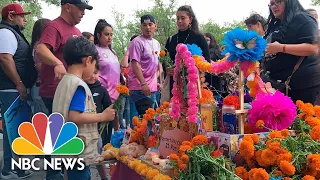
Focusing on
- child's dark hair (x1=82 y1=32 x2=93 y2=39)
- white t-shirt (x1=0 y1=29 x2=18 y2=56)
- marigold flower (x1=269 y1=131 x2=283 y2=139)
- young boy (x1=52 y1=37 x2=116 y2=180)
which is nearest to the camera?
marigold flower (x1=269 y1=131 x2=283 y2=139)

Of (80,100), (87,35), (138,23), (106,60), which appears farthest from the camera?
(138,23)

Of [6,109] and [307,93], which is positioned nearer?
[307,93]

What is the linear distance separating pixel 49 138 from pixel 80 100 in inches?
20.5

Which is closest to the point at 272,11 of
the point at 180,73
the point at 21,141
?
the point at 180,73

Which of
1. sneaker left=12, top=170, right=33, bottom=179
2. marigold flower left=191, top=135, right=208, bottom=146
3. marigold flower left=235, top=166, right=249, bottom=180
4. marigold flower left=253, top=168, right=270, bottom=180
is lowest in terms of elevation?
sneaker left=12, top=170, right=33, bottom=179

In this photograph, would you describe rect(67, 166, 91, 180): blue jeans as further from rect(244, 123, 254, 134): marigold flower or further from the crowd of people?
rect(244, 123, 254, 134): marigold flower

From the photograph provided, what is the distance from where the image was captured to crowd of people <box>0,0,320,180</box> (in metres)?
2.56

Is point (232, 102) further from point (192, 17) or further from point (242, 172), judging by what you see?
point (192, 17)

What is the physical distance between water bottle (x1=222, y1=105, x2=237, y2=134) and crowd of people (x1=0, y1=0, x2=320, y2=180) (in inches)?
28.0

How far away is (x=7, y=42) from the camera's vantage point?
3.67m

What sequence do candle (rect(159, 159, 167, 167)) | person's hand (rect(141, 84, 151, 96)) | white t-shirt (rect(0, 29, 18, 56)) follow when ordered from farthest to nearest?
person's hand (rect(141, 84, 151, 96)), white t-shirt (rect(0, 29, 18, 56)), candle (rect(159, 159, 167, 167))

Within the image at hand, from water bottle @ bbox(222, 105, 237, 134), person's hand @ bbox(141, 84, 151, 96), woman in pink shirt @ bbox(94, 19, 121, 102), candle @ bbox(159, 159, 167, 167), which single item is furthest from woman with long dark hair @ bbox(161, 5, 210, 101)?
water bottle @ bbox(222, 105, 237, 134)

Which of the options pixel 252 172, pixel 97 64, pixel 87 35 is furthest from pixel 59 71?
pixel 87 35

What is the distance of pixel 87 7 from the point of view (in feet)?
10.6
